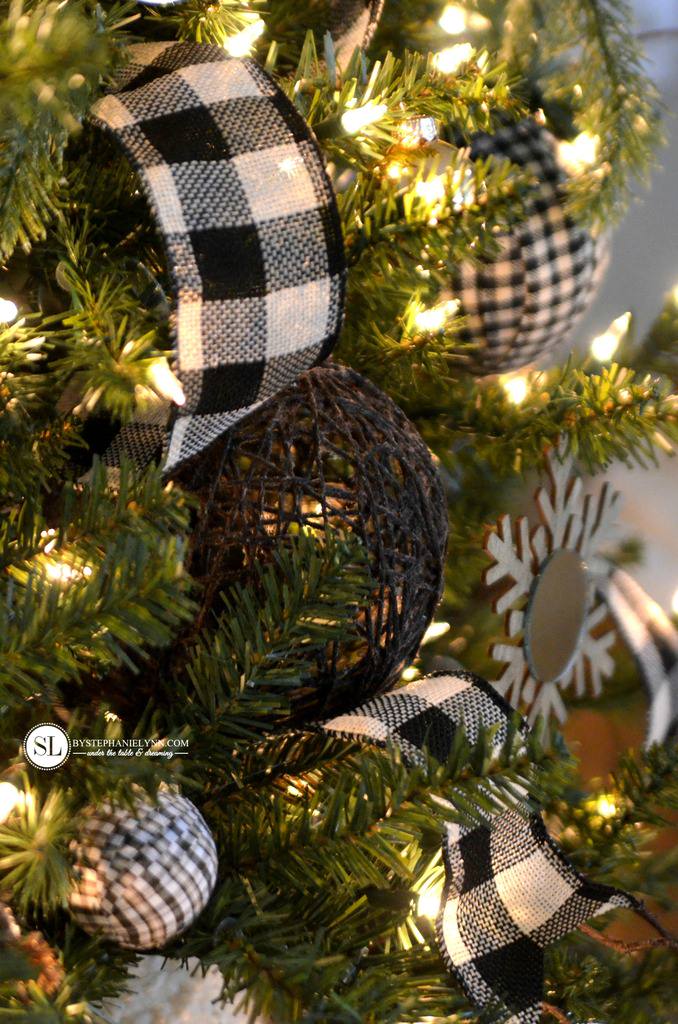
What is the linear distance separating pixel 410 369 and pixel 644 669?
0.36m

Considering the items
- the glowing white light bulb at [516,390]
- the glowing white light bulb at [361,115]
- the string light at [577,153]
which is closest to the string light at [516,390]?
the glowing white light bulb at [516,390]

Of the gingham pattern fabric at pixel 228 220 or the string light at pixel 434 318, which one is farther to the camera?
the string light at pixel 434 318

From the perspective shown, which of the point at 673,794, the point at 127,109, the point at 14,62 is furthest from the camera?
the point at 673,794

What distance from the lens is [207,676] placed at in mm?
378

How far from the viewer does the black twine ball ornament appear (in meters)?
0.39

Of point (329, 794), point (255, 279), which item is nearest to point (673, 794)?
point (329, 794)

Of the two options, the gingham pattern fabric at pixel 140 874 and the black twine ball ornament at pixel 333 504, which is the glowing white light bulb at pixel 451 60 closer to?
the black twine ball ornament at pixel 333 504

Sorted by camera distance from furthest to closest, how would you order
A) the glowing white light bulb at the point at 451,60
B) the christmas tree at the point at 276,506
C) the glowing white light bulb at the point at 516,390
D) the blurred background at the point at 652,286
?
the blurred background at the point at 652,286 < the glowing white light bulb at the point at 516,390 < the glowing white light bulb at the point at 451,60 < the christmas tree at the point at 276,506

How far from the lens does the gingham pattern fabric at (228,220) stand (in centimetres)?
35

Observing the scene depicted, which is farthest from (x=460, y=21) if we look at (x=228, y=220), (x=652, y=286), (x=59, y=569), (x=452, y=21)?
(x=652, y=286)

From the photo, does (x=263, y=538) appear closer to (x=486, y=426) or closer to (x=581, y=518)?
(x=486, y=426)

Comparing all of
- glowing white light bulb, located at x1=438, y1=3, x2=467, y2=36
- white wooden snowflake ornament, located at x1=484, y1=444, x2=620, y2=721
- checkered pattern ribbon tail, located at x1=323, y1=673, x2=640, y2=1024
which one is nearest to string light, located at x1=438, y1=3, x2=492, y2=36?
glowing white light bulb, located at x1=438, y1=3, x2=467, y2=36

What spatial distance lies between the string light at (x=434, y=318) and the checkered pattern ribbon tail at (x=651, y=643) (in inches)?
12.0

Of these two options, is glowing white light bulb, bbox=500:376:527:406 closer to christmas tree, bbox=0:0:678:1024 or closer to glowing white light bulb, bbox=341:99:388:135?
christmas tree, bbox=0:0:678:1024
